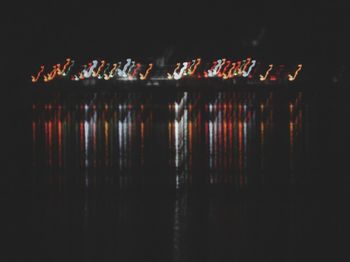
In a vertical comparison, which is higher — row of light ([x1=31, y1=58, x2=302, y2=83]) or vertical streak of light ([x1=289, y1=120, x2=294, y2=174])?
row of light ([x1=31, y1=58, x2=302, y2=83])

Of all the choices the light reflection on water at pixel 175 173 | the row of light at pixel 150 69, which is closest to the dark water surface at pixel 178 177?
the light reflection on water at pixel 175 173

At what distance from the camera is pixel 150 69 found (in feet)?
33.3

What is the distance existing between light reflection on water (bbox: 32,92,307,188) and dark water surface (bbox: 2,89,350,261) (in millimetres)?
26

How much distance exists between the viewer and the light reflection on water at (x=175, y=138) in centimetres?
1037

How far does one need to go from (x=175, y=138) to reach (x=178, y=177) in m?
1.72

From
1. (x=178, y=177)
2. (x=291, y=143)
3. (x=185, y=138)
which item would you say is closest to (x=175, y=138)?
(x=185, y=138)

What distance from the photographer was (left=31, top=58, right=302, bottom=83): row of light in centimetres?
998

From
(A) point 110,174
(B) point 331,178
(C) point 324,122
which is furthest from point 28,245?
(C) point 324,122

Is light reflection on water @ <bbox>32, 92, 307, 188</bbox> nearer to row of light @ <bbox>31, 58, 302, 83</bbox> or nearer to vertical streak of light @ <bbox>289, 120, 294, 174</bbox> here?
vertical streak of light @ <bbox>289, 120, 294, 174</bbox>

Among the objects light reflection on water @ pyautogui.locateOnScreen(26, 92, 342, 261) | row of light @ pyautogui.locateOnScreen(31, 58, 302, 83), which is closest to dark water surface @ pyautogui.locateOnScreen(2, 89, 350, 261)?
light reflection on water @ pyautogui.locateOnScreen(26, 92, 342, 261)

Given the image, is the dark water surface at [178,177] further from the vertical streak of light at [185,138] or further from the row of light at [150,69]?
the row of light at [150,69]

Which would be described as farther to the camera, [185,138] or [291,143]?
[291,143]

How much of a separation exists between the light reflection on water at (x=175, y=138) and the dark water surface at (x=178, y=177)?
0.03m

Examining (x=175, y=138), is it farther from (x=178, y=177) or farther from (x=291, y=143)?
(x=291, y=143)
